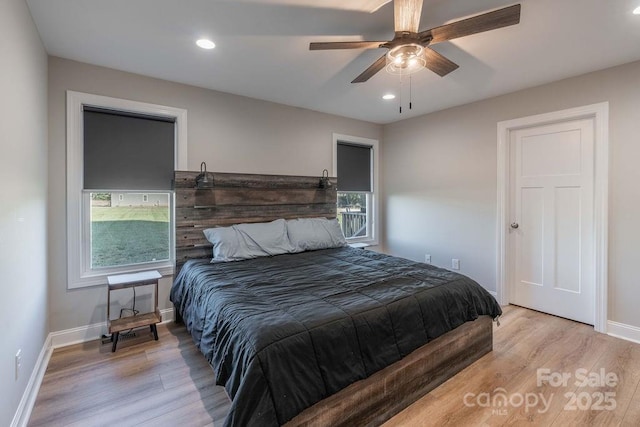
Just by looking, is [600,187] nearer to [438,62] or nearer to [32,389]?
[438,62]

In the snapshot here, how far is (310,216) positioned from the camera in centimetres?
416

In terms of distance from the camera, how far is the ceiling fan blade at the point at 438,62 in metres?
2.05

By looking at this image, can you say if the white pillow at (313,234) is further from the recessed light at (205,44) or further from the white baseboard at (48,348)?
the recessed light at (205,44)

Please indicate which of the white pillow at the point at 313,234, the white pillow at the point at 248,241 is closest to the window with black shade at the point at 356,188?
the white pillow at the point at 313,234

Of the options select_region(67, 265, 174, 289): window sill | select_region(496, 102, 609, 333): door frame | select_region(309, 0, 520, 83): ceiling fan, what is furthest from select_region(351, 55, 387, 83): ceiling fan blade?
select_region(67, 265, 174, 289): window sill

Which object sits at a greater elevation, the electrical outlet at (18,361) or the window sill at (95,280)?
the window sill at (95,280)

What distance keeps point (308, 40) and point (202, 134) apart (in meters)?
1.68

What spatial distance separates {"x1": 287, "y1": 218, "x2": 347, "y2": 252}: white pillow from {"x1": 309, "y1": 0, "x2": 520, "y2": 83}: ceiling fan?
201cm

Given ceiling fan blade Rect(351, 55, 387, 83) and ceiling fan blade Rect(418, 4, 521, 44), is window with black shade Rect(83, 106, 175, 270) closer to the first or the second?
ceiling fan blade Rect(351, 55, 387, 83)

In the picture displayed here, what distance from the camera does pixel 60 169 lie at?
268 cm

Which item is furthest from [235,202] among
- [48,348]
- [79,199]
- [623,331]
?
[623,331]

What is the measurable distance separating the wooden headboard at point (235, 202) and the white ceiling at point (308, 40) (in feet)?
3.54

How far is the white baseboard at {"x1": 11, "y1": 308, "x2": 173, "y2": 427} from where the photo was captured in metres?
1.77

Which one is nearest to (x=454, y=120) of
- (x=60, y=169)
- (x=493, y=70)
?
(x=493, y=70)
